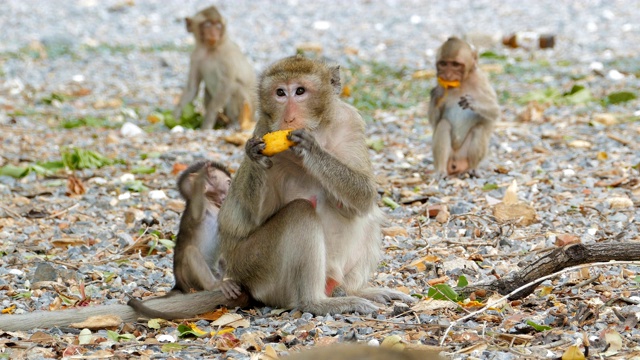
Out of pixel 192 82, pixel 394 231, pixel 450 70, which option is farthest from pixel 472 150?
pixel 192 82

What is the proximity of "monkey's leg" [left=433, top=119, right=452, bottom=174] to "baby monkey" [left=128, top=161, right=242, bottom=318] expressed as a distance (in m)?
2.62

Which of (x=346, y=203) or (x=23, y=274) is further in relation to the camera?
(x=23, y=274)

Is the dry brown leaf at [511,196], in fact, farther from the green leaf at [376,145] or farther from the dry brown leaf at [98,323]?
the dry brown leaf at [98,323]

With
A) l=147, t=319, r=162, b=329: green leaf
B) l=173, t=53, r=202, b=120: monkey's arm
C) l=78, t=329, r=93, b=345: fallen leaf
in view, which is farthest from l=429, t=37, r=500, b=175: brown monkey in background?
l=78, t=329, r=93, b=345: fallen leaf

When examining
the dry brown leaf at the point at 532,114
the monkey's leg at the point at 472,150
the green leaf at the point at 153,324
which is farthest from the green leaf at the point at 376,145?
the green leaf at the point at 153,324

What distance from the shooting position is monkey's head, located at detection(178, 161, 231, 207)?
16.7 feet

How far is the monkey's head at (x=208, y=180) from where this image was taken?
5.09 metres

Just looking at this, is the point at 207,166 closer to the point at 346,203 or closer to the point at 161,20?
the point at 346,203

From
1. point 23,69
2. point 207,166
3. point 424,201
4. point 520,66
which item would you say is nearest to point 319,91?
point 207,166

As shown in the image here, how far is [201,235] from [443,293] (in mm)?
1372

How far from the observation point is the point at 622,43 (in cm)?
1332

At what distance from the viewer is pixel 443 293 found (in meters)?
4.08

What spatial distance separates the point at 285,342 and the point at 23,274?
1821 millimetres

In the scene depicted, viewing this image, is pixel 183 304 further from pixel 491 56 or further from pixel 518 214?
pixel 491 56
